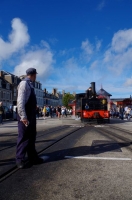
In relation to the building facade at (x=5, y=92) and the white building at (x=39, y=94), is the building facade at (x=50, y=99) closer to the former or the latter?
the white building at (x=39, y=94)

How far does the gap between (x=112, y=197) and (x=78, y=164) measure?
1.58 metres

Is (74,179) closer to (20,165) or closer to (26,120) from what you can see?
(20,165)

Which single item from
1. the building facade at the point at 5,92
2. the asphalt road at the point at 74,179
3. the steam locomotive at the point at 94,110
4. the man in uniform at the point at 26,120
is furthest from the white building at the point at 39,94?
the man in uniform at the point at 26,120

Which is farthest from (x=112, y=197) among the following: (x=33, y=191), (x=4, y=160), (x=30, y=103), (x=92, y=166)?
(x=4, y=160)

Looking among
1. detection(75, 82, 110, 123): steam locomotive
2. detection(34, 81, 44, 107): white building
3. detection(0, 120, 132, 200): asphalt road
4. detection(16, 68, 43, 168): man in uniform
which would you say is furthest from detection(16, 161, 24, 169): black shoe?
detection(34, 81, 44, 107): white building

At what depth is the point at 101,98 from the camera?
19.2 metres

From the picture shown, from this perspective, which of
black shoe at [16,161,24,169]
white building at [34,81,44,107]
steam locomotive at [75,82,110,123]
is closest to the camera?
black shoe at [16,161,24,169]

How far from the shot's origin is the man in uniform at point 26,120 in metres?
4.13

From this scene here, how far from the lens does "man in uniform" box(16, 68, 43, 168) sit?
4130mm

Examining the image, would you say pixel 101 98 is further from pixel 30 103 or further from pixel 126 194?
pixel 126 194

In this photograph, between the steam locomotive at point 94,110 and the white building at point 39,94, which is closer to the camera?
the steam locomotive at point 94,110

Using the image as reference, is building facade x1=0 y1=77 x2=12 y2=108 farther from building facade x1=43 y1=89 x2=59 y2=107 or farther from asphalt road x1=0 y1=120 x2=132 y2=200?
asphalt road x1=0 y1=120 x2=132 y2=200

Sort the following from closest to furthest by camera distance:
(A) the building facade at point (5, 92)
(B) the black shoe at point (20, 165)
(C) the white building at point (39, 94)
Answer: (B) the black shoe at point (20, 165) < (A) the building facade at point (5, 92) < (C) the white building at point (39, 94)

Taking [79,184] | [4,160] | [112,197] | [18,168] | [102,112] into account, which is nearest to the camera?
[112,197]
